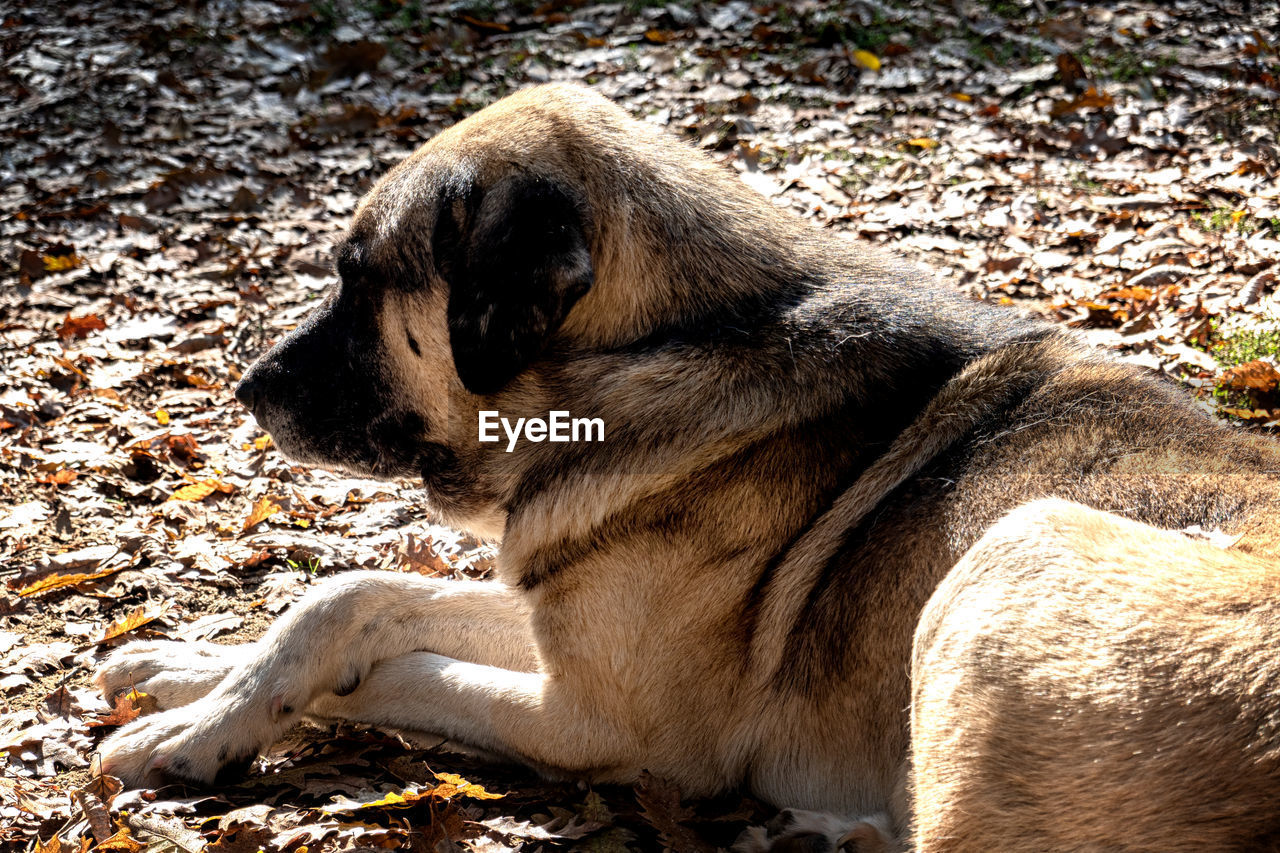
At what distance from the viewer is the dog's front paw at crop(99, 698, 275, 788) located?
3.35 m

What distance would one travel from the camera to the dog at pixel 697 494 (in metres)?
2.99

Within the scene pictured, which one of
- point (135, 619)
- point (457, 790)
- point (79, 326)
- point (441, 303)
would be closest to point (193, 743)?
point (457, 790)

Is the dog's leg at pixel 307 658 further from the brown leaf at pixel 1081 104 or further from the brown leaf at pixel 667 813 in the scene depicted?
the brown leaf at pixel 1081 104

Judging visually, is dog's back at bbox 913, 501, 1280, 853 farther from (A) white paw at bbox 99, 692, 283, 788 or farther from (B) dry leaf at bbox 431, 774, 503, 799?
(A) white paw at bbox 99, 692, 283, 788

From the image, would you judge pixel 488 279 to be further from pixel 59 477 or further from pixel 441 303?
pixel 59 477

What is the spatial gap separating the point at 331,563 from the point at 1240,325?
4.33 metres

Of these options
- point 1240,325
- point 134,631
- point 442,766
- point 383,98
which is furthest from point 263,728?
point 383,98

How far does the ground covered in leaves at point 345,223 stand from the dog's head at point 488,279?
980mm

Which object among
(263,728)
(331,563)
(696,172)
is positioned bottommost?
(331,563)

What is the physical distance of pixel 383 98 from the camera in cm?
996

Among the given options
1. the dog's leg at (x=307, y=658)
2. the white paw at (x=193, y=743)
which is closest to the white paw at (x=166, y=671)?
the dog's leg at (x=307, y=658)

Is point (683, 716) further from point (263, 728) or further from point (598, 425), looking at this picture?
point (263, 728)

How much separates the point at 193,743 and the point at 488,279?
5.43 feet

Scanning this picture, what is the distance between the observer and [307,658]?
11.7 feet
